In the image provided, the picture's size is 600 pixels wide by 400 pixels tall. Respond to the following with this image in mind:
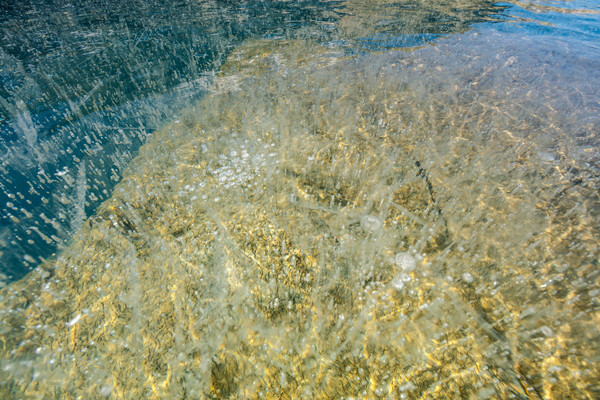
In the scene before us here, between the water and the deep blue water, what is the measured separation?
0.06 meters

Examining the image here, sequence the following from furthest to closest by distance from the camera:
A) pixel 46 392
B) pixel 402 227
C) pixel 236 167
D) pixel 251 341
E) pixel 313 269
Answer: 1. pixel 236 167
2. pixel 402 227
3. pixel 313 269
4. pixel 251 341
5. pixel 46 392

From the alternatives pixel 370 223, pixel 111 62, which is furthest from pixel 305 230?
pixel 111 62

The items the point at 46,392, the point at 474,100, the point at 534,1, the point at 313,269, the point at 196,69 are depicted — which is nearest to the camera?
the point at 46,392

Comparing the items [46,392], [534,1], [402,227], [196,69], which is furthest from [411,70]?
[534,1]

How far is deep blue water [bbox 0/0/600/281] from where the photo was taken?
3.76 meters

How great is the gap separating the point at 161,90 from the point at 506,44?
10235 mm

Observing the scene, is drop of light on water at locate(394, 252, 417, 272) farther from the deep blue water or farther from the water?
the deep blue water

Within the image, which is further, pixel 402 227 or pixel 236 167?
pixel 236 167

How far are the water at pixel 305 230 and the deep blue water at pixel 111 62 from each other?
0.06m

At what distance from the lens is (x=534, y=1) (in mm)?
13094

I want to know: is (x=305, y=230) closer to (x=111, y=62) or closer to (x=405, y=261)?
(x=405, y=261)

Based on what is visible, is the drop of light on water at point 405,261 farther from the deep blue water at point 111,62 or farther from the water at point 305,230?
the deep blue water at point 111,62

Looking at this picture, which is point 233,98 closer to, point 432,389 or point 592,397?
point 432,389

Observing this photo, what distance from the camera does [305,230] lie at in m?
3.01
